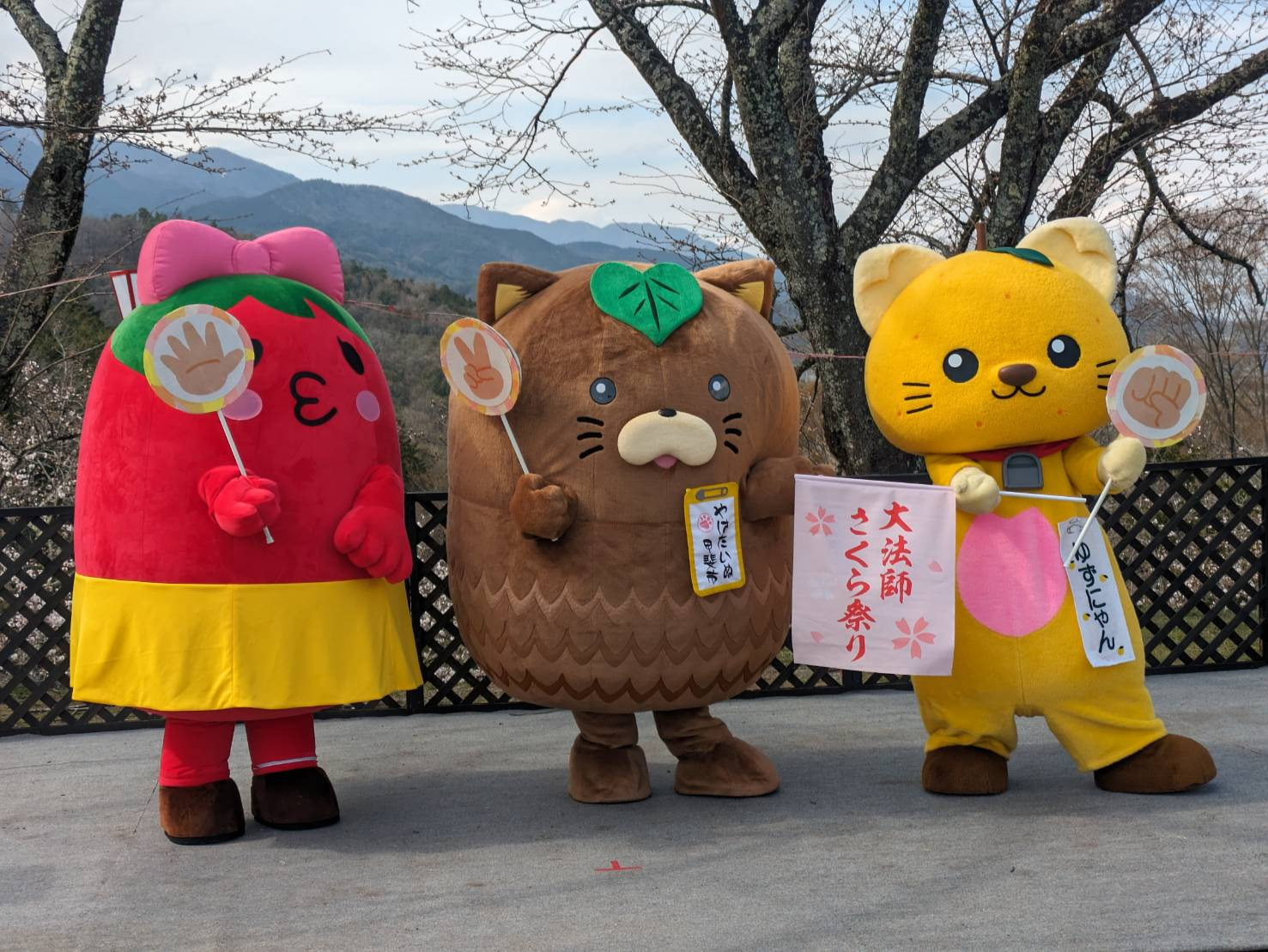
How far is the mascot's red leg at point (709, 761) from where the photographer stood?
Result: 427 centimetres

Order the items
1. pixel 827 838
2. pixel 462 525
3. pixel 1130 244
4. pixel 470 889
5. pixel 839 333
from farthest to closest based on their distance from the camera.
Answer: pixel 1130 244, pixel 839 333, pixel 462 525, pixel 827 838, pixel 470 889

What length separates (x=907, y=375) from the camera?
4.04 m

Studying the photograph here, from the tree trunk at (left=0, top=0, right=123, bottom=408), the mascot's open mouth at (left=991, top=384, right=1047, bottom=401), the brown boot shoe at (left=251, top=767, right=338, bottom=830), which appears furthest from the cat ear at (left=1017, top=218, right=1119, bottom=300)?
the tree trunk at (left=0, top=0, right=123, bottom=408)

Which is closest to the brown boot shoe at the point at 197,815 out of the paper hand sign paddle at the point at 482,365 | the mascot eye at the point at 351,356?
the mascot eye at the point at 351,356

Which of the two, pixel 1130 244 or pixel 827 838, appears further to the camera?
pixel 1130 244

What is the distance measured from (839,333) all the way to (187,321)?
15.0ft

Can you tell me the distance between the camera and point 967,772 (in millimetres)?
4133

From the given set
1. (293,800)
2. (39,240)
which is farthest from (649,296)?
(39,240)

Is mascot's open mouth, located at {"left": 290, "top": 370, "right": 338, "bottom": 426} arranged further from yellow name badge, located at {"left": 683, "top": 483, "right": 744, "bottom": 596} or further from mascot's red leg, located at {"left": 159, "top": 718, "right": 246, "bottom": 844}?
yellow name badge, located at {"left": 683, "top": 483, "right": 744, "bottom": 596}

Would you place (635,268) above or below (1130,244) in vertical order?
below

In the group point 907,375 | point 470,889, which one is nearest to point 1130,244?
point 907,375

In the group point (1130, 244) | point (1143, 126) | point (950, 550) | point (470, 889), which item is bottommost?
point (470, 889)

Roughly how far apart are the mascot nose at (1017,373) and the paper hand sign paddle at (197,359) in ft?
7.81

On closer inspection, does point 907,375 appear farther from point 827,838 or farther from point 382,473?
point 382,473
